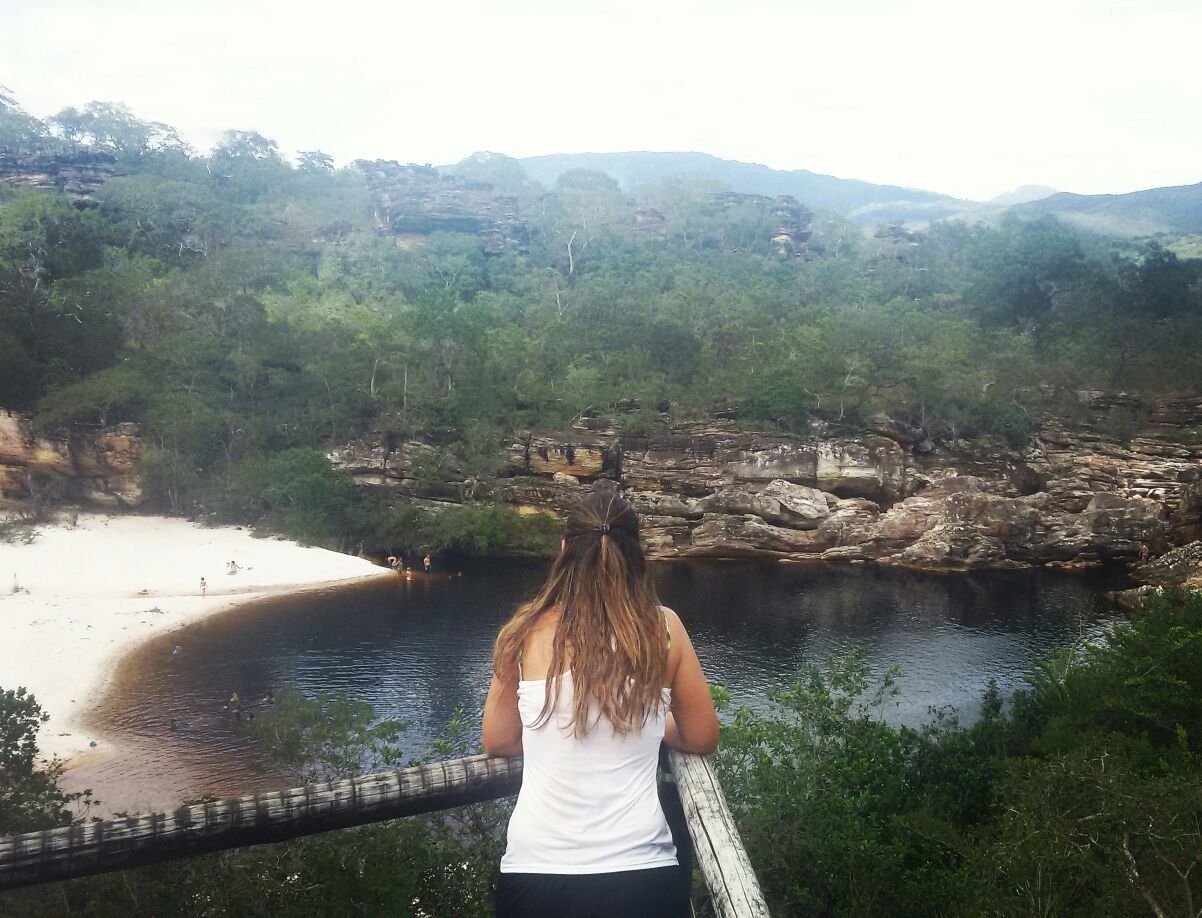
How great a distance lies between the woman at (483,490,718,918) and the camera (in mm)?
1568

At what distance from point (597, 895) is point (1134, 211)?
85.9 metres

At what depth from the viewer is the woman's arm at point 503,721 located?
1.71 meters

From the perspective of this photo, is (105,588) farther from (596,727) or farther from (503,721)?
(596,727)

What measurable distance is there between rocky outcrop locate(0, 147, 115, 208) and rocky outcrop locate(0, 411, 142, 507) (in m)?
22.7

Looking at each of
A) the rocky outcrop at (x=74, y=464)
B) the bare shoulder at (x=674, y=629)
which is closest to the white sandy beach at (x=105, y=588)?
the rocky outcrop at (x=74, y=464)

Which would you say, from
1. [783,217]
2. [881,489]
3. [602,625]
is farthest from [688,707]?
[783,217]

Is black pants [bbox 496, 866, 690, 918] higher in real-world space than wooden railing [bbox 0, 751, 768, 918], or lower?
lower

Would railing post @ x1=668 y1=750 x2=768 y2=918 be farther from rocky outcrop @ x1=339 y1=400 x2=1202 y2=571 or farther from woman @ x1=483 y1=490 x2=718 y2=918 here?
rocky outcrop @ x1=339 y1=400 x2=1202 y2=571

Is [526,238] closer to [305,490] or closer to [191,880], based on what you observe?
[305,490]

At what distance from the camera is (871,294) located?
39.3 metres

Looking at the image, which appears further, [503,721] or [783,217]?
[783,217]

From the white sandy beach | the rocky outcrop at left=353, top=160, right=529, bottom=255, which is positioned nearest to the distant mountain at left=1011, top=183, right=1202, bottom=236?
the rocky outcrop at left=353, top=160, right=529, bottom=255

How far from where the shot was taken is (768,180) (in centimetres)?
11512

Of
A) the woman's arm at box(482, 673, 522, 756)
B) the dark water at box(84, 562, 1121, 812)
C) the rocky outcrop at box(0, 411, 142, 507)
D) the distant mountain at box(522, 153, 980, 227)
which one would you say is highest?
the distant mountain at box(522, 153, 980, 227)
